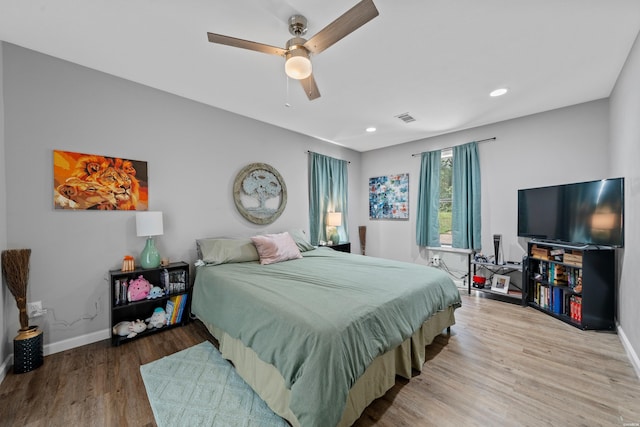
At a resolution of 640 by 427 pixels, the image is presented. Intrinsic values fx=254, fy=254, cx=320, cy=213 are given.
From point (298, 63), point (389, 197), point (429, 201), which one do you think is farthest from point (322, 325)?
point (389, 197)

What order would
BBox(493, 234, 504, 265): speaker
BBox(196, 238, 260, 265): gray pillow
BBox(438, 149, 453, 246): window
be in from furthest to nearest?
1. BBox(438, 149, 453, 246): window
2. BBox(493, 234, 504, 265): speaker
3. BBox(196, 238, 260, 265): gray pillow

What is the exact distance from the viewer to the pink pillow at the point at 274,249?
3.04 metres

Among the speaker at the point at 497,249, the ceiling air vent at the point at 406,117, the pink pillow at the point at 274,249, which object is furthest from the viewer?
the speaker at the point at 497,249

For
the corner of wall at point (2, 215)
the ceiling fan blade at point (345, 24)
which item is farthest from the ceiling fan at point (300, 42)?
the corner of wall at point (2, 215)

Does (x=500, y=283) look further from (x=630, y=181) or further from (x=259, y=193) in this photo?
(x=259, y=193)

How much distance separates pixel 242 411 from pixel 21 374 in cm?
185

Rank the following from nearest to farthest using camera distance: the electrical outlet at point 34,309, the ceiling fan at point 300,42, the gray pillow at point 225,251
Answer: the ceiling fan at point 300,42
the electrical outlet at point 34,309
the gray pillow at point 225,251

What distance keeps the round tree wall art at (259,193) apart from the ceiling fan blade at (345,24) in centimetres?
217

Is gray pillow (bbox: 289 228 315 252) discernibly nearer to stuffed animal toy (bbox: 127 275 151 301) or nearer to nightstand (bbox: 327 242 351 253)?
nightstand (bbox: 327 242 351 253)

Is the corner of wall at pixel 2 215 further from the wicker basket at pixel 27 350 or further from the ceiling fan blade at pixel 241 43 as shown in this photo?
the ceiling fan blade at pixel 241 43

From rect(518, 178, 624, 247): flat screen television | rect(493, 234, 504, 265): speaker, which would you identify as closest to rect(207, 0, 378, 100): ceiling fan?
rect(518, 178, 624, 247): flat screen television

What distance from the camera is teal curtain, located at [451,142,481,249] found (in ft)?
13.0

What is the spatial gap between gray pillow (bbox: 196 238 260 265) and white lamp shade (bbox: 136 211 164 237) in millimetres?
522

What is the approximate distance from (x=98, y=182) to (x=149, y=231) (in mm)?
664
